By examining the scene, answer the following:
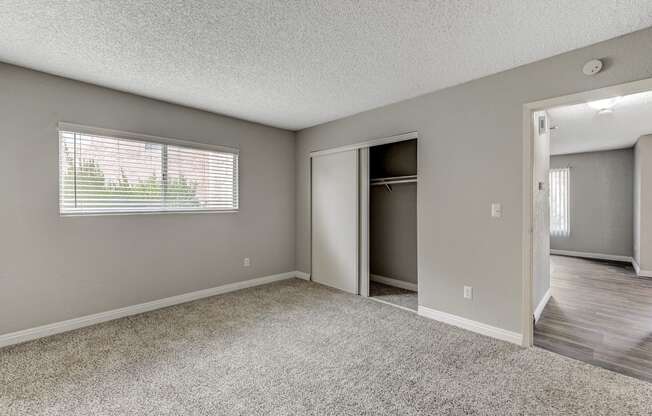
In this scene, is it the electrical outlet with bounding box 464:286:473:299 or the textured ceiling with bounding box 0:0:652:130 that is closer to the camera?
the textured ceiling with bounding box 0:0:652:130

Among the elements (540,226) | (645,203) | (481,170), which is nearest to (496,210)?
(481,170)

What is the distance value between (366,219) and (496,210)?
5.43 feet

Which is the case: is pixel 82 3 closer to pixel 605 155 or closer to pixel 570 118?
pixel 570 118

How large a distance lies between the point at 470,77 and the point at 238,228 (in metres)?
3.38

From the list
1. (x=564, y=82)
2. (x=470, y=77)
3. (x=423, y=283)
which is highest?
(x=470, y=77)

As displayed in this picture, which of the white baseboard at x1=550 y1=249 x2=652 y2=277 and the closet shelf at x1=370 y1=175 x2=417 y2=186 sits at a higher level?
the closet shelf at x1=370 y1=175 x2=417 y2=186

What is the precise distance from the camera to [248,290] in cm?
431

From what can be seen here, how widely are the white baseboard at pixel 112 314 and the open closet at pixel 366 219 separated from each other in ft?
3.93

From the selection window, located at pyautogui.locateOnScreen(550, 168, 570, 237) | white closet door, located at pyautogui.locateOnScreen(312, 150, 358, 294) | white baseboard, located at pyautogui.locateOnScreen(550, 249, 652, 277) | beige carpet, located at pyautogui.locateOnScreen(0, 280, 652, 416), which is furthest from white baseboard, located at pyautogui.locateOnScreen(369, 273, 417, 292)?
window, located at pyautogui.locateOnScreen(550, 168, 570, 237)

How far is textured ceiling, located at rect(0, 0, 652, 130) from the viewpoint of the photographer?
6.29ft

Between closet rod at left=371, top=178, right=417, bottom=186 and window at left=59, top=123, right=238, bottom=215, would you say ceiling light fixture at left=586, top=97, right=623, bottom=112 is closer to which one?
closet rod at left=371, top=178, right=417, bottom=186

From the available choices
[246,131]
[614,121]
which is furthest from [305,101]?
[614,121]

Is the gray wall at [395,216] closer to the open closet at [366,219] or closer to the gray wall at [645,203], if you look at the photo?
the open closet at [366,219]

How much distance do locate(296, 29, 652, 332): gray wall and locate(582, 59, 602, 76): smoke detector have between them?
0.13ft
